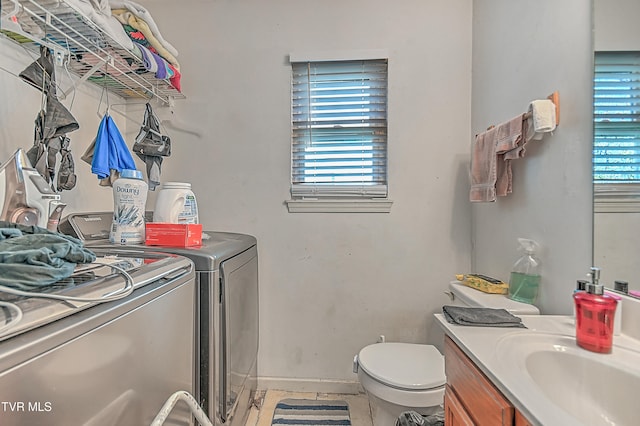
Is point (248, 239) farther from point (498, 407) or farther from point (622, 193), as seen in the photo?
point (622, 193)

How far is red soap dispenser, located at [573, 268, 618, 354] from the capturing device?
861 millimetres

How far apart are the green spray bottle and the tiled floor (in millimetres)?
1085

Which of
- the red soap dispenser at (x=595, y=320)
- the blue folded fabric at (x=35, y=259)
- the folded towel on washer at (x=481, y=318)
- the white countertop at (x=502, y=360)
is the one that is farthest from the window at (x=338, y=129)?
the blue folded fabric at (x=35, y=259)

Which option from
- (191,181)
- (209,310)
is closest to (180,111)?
(191,181)

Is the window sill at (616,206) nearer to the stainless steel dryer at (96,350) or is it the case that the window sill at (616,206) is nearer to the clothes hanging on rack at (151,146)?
the stainless steel dryer at (96,350)

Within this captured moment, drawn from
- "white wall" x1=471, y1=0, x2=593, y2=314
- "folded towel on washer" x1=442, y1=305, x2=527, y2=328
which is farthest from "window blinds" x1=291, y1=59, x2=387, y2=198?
"folded towel on washer" x1=442, y1=305, x2=527, y2=328

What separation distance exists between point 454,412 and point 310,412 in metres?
1.14

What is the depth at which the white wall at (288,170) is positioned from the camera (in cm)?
200

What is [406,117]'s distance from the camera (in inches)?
79.2

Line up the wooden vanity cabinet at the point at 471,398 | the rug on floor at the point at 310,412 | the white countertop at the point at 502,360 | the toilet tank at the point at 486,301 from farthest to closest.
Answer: the rug on floor at the point at 310,412 → the toilet tank at the point at 486,301 → the wooden vanity cabinet at the point at 471,398 → the white countertop at the point at 502,360

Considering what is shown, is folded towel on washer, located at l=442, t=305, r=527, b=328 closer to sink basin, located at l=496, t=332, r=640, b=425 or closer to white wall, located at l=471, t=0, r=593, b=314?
sink basin, located at l=496, t=332, r=640, b=425

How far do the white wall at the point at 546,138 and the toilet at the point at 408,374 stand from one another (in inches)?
7.7

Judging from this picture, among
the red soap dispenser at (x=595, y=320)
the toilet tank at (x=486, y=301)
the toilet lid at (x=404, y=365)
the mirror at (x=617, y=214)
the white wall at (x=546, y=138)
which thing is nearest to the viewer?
the red soap dispenser at (x=595, y=320)

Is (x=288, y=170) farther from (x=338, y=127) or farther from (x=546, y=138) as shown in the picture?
(x=546, y=138)
